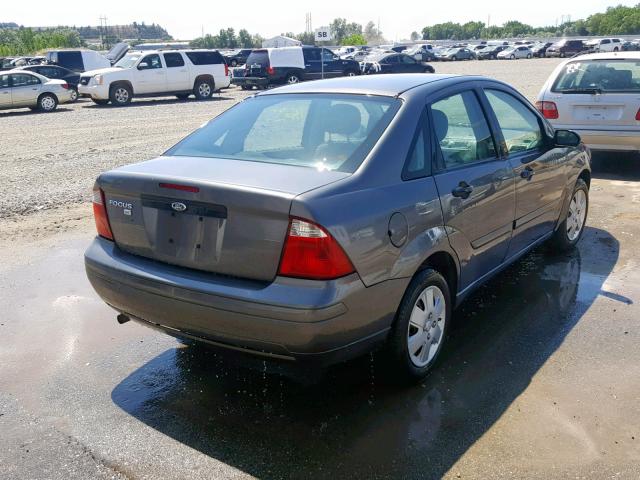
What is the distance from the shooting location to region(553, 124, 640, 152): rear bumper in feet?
29.6

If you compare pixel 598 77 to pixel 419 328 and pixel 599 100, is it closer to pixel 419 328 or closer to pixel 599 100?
pixel 599 100

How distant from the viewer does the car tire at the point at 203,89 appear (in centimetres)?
2508

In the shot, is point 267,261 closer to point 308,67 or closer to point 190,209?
point 190,209

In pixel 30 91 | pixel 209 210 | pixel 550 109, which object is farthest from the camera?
pixel 30 91

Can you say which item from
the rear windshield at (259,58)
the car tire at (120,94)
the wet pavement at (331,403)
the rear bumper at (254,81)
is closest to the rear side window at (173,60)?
the car tire at (120,94)

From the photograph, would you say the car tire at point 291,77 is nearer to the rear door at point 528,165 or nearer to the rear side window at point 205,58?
the rear side window at point 205,58

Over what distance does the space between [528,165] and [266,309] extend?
274cm

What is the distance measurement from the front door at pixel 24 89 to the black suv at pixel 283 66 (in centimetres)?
949

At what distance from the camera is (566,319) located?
4.85 m

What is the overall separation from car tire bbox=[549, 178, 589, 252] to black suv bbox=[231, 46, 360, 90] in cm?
2222

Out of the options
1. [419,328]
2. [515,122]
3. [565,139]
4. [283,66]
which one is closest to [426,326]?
[419,328]

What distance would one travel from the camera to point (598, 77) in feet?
31.0

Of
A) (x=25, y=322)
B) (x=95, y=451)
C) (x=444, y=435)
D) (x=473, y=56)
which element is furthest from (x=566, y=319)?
(x=473, y=56)

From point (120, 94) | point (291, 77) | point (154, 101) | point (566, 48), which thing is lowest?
point (566, 48)
